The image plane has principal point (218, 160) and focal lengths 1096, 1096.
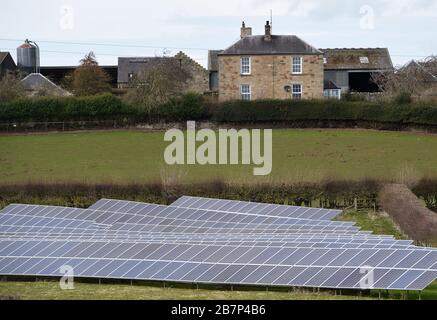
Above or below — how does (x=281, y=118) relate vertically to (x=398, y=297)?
above

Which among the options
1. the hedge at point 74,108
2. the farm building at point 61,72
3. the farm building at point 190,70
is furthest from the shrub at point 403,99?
the farm building at point 61,72

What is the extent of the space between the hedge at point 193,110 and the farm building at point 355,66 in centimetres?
2128

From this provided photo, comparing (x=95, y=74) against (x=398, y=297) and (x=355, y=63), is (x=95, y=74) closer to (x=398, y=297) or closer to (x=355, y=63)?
(x=355, y=63)

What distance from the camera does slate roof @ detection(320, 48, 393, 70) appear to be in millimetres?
96562

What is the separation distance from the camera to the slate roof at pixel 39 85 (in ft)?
297

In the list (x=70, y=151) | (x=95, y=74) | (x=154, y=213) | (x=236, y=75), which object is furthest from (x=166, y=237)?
(x=95, y=74)

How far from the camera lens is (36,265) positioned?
32.5 m

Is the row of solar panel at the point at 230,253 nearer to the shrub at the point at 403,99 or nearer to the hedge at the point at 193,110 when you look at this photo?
the hedge at the point at 193,110

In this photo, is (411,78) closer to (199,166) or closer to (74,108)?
(74,108)

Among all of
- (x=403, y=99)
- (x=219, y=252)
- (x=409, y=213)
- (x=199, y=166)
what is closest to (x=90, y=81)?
(x=403, y=99)

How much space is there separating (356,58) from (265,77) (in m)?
18.3

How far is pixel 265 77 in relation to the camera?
82.3 m

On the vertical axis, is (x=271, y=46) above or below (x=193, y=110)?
above

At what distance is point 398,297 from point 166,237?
8671 millimetres
